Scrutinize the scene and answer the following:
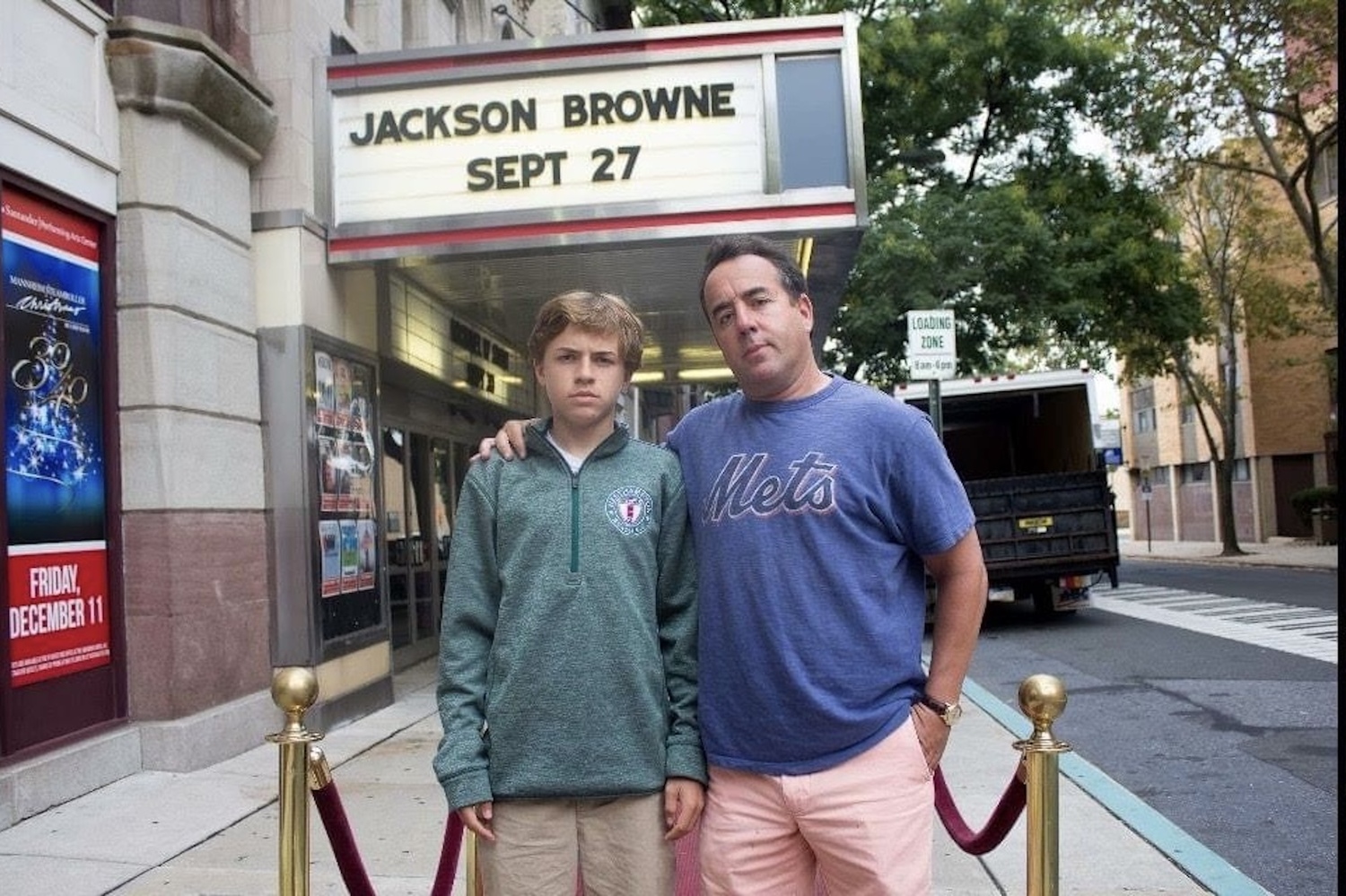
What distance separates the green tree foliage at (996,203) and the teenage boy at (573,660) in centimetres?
1724

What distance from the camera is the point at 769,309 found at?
2580mm

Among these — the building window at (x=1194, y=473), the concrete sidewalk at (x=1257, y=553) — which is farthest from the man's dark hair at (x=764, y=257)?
the building window at (x=1194, y=473)

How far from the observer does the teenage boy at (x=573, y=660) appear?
95.3 inches

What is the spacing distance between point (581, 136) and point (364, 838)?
4.88 m

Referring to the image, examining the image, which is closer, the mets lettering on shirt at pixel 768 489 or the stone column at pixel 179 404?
the mets lettering on shirt at pixel 768 489

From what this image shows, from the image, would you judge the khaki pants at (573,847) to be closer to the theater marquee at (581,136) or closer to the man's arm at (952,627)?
the man's arm at (952,627)

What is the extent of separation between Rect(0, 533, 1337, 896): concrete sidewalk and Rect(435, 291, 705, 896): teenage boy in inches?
87.0

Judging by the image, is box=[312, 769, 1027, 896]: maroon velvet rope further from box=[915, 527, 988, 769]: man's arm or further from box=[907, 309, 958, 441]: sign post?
box=[907, 309, 958, 441]: sign post

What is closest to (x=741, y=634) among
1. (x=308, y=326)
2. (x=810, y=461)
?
(x=810, y=461)

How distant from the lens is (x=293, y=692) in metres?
2.90

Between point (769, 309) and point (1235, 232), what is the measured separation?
29.1 m

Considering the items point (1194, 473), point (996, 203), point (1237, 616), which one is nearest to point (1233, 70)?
point (996, 203)

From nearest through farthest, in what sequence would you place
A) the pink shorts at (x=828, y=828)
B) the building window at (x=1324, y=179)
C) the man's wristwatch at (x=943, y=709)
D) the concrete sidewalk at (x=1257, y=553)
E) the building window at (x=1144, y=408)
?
the pink shorts at (x=828, y=828) → the man's wristwatch at (x=943, y=709) → the concrete sidewalk at (x=1257, y=553) → the building window at (x=1324, y=179) → the building window at (x=1144, y=408)

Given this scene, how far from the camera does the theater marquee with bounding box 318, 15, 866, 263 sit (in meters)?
8.11
